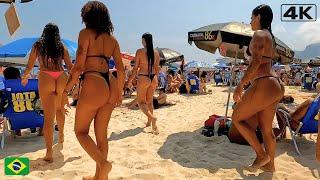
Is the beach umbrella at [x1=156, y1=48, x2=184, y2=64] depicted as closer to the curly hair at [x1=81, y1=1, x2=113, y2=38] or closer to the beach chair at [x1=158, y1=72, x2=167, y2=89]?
the beach chair at [x1=158, y1=72, x2=167, y2=89]

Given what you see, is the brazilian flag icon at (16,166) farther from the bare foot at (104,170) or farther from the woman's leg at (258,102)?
the woman's leg at (258,102)

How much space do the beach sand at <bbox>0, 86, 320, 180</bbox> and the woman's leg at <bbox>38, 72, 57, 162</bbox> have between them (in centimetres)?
21

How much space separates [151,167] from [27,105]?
2.17 m

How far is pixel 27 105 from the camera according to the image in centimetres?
517

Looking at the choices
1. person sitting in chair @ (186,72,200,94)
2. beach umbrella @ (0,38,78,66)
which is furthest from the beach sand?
person sitting in chair @ (186,72,200,94)

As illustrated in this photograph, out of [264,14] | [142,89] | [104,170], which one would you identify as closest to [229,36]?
[142,89]

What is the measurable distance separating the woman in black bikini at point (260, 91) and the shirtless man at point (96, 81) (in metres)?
1.29

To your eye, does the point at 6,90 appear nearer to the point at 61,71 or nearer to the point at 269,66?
the point at 61,71

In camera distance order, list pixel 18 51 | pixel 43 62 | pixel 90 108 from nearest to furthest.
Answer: pixel 90 108 < pixel 43 62 < pixel 18 51

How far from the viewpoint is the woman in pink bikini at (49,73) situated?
421cm

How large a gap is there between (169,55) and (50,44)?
40.2ft

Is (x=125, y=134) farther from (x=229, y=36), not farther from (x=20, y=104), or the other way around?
(x=229, y=36)

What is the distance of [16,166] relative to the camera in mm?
4012

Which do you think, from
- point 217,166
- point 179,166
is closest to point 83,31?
point 179,166
